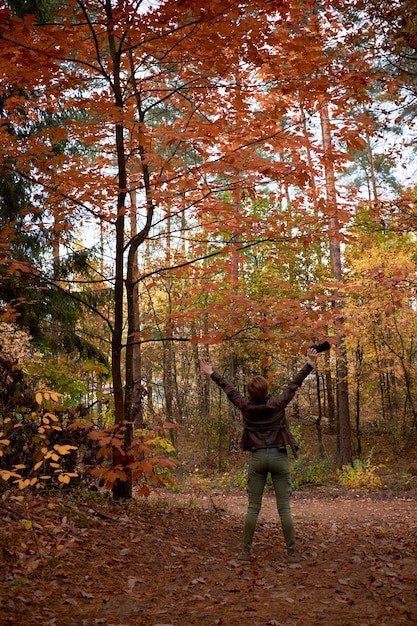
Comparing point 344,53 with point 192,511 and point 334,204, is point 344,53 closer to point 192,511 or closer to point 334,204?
point 334,204

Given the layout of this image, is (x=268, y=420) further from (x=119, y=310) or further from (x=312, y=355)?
(x=119, y=310)

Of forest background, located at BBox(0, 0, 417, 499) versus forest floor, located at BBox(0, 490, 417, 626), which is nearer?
forest floor, located at BBox(0, 490, 417, 626)

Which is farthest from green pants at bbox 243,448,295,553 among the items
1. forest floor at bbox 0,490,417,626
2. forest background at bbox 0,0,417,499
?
forest background at bbox 0,0,417,499

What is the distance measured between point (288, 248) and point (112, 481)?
10.9ft

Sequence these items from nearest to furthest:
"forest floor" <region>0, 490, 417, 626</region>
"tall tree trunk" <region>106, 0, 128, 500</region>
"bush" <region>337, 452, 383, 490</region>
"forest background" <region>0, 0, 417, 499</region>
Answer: "forest floor" <region>0, 490, 417, 626</region> → "forest background" <region>0, 0, 417, 499</region> → "tall tree trunk" <region>106, 0, 128, 500</region> → "bush" <region>337, 452, 383, 490</region>

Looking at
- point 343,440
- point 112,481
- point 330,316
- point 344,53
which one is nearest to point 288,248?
point 330,316

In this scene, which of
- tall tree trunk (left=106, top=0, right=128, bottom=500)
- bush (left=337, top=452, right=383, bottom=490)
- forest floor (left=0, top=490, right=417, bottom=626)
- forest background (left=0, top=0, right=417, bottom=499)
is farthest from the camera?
bush (left=337, top=452, right=383, bottom=490)

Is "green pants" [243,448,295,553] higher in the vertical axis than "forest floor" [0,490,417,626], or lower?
higher

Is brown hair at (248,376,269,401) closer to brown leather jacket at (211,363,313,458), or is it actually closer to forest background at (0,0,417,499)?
brown leather jacket at (211,363,313,458)

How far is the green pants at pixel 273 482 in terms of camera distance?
5.06 m

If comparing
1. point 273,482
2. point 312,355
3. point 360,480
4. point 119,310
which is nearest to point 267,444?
point 273,482

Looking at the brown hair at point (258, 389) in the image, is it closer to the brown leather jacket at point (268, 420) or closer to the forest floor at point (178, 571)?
the brown leather jacket at point (268, 420)

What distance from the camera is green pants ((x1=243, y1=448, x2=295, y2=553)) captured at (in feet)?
16.6

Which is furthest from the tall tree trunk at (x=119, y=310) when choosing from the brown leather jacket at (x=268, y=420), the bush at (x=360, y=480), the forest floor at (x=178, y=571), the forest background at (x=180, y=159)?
the bush at (x=360, y=480)
